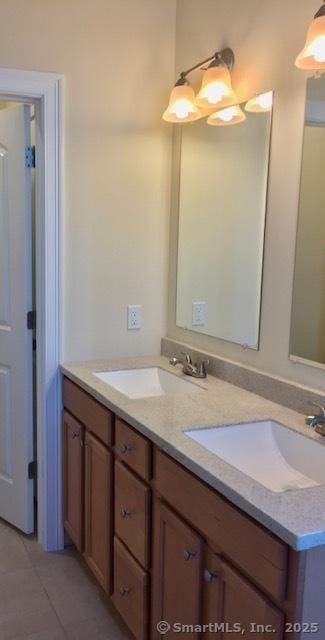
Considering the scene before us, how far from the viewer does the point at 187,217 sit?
2.52 meters

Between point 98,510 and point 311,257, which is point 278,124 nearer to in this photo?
point 311,257

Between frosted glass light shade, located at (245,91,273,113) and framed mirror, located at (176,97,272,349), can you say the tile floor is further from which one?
frosted glass light shade, located at (245,91,273,113)

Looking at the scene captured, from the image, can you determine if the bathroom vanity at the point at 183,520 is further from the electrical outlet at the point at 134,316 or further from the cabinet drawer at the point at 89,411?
the electrical outlet at the point at 134,316

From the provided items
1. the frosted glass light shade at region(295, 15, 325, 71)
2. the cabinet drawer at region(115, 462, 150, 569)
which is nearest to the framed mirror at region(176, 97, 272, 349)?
the frosted glass light shade at region(295, 15, 325, 71)

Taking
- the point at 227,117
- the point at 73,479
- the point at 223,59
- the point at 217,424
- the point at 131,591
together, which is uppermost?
the point at 223,59

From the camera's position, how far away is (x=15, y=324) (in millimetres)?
2623

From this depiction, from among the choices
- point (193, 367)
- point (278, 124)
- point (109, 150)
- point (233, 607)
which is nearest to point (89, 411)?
point (193, 367)

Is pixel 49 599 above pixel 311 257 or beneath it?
A: beneath

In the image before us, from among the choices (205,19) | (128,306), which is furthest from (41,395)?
(205,19)

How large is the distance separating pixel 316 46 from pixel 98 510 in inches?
69.6

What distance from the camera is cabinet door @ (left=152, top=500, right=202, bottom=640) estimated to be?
1.43m

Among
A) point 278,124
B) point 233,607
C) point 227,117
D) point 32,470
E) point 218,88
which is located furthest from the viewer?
point 32,470

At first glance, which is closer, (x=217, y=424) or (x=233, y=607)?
(x=233, y=607)

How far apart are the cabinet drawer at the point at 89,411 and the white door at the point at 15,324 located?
0.31 m
